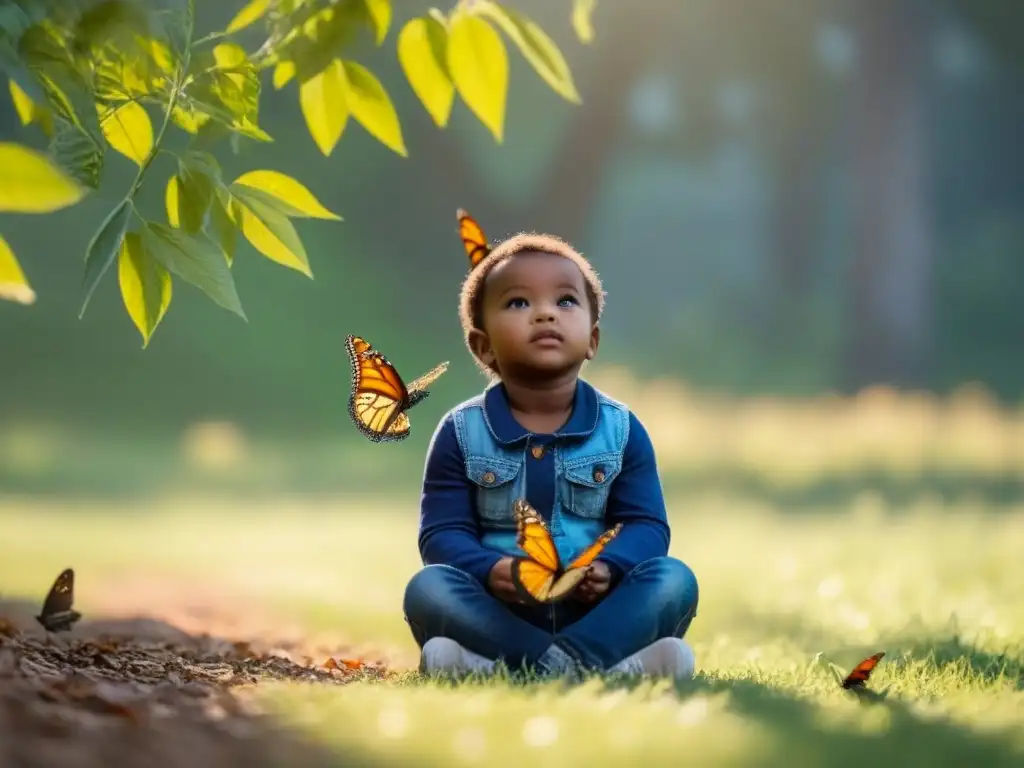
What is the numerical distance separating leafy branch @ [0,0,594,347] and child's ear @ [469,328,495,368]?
70 centimetres

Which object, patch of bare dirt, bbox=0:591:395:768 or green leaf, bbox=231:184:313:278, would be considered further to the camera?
green leaf, bbox=231:184:313:278

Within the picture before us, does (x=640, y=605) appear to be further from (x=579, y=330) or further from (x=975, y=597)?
(x=975, y=597)

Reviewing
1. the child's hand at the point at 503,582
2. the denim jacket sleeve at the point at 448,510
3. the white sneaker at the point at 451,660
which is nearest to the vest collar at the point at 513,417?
the denim jacket sleeve at the point at 448,510

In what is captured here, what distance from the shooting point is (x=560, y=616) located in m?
3.34

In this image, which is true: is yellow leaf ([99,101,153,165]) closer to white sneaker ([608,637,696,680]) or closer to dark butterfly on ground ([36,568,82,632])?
dark butterfly on ground ([36,568,82,632])

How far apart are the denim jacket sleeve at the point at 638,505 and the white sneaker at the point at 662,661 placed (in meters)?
0.25

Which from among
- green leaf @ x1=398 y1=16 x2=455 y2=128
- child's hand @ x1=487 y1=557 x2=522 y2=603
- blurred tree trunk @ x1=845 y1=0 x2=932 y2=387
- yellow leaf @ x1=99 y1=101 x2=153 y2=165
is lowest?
child's hand @ x1=487 y1=557 x2=522 y2=603

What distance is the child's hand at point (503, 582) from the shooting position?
3197 mm

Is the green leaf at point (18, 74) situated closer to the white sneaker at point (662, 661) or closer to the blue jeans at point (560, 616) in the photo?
the blue jeans at point (560, 616)

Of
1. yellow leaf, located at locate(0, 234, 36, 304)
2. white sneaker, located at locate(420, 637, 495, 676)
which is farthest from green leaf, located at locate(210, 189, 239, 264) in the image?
white sneaker, located at locate(420, 637, 495, 676)

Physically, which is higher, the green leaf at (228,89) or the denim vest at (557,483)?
the green leaf at (228,89)

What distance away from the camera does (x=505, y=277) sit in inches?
136

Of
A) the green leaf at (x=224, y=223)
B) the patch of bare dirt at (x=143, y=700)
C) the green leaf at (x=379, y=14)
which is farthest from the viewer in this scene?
the green leaf at (x=224, y=223)

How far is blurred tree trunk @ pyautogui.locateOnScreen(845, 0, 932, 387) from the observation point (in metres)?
14.1
